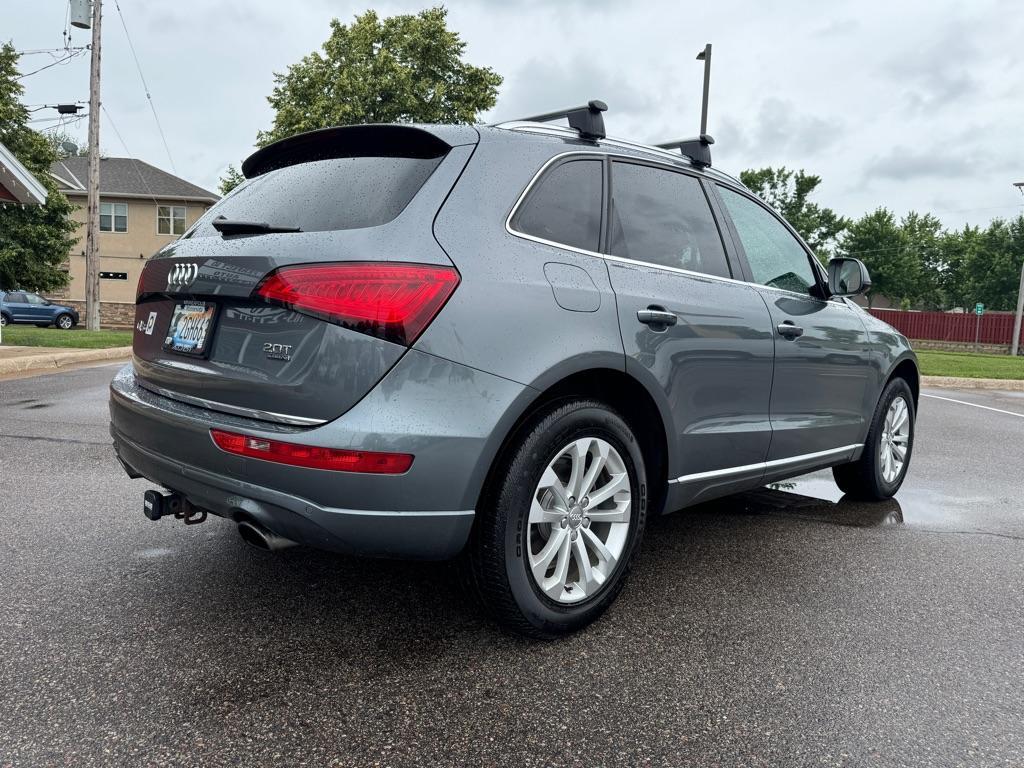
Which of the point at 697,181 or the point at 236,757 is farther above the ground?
the point at 697,181

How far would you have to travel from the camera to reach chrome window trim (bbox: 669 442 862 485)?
3238mm

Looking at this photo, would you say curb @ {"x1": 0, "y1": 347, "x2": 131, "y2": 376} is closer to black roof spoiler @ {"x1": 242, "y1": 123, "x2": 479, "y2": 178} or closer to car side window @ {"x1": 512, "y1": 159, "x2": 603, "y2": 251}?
black roof spoiler @ {"x1": 242, "y1": 123, "x2": 479, "y2": 178}

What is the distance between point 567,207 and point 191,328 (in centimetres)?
139

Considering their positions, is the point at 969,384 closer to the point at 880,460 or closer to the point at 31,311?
the point at 880,460

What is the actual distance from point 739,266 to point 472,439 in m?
1.86

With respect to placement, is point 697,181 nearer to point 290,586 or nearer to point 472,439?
point 472,439

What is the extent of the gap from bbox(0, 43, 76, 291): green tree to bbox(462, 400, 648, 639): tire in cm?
2753

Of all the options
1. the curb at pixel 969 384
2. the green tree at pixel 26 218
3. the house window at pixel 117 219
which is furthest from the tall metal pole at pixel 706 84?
the house window at pixel 117 219

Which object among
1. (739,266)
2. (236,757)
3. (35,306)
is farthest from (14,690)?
(35,306)

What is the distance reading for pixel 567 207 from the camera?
286 cm

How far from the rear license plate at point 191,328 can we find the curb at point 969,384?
14.7 metres

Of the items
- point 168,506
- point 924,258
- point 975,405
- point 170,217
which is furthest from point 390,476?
point 924,258

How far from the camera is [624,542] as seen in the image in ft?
9.48

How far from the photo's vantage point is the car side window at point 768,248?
3742mm
